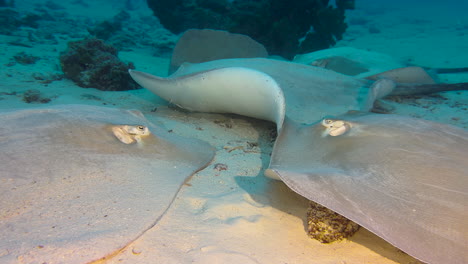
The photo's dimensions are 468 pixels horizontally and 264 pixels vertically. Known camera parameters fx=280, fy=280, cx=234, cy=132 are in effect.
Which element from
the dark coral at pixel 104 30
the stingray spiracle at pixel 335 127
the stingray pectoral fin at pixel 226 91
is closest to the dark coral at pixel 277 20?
the dark coral at pixel 104 30

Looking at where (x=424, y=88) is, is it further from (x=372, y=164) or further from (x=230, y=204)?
(x=230, y=204)

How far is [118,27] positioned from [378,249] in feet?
50.7

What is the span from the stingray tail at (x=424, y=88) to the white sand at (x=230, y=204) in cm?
23

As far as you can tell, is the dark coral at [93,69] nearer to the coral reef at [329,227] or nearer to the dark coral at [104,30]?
the coral reef at [329,227]

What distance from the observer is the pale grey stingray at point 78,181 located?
4.85 feet

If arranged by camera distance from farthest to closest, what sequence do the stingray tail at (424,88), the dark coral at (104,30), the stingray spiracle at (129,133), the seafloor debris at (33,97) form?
the dark coral at (104,30) < the stingray tail at (424,88) < the seafloor debris at (33,97) < the stingray spiracle at (129,133)

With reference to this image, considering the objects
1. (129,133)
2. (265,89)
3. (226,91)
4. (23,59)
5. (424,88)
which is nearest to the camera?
(129,133)

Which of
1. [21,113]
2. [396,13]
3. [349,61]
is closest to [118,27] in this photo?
[349,61]

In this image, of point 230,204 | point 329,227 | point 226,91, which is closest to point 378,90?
point 226,91

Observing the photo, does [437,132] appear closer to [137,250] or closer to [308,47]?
[137,250]

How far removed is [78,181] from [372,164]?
202 centimetres

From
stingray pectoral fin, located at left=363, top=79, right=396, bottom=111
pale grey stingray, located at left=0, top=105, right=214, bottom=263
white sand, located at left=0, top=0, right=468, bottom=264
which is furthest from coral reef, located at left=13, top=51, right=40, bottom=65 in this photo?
stingray pectoral fin, located at left=363, top=79, right=396, bottom=111

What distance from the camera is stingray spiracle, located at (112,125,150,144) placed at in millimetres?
2465

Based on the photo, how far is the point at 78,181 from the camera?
6.15 ft
